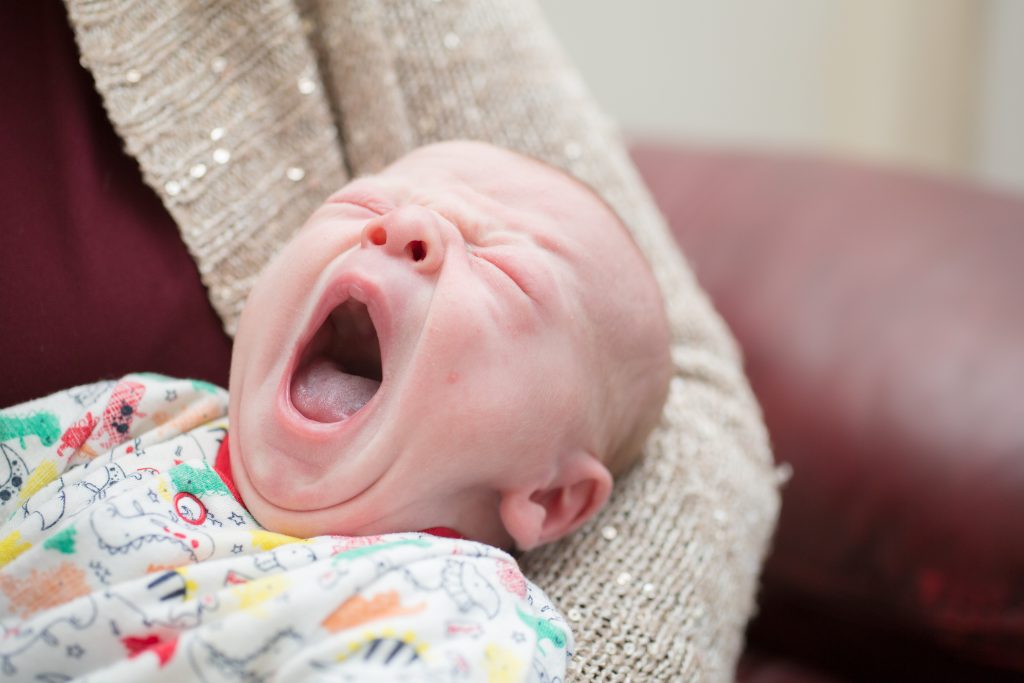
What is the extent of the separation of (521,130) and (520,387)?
347 millimetres

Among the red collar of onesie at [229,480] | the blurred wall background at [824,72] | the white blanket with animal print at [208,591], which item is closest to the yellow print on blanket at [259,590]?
the white blanket with animal print at [208,591]

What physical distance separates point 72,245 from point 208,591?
0.94 ft

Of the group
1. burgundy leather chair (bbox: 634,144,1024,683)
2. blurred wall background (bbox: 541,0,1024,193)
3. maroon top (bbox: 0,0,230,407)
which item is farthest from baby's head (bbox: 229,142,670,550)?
blurred wall background (bbox: 541,0,1024,193)

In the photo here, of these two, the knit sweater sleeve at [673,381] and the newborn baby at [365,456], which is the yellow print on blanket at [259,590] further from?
the knit sweater sleeve at [673,381]

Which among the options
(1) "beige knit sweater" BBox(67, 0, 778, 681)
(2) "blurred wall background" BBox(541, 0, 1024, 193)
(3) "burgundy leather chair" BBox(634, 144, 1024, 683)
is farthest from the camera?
(2) "blurred wall background" BBox(541, 0, 1024, 193)

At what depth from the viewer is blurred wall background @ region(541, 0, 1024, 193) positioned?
81.0 inches

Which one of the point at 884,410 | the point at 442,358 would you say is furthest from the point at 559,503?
the point at 884,410

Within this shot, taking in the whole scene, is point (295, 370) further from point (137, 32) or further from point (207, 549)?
point (137, 32)

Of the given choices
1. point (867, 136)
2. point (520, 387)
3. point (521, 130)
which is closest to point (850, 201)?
point (521, 130)

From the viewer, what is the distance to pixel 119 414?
0.70 metres

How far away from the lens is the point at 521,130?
93 cm

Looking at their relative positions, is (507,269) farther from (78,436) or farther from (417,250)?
(78,436)

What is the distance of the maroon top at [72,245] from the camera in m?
0.70

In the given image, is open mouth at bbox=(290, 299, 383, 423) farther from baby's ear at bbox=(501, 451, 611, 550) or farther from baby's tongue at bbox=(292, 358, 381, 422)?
baby's ear at bbox=(501, 451, 611, 550)
